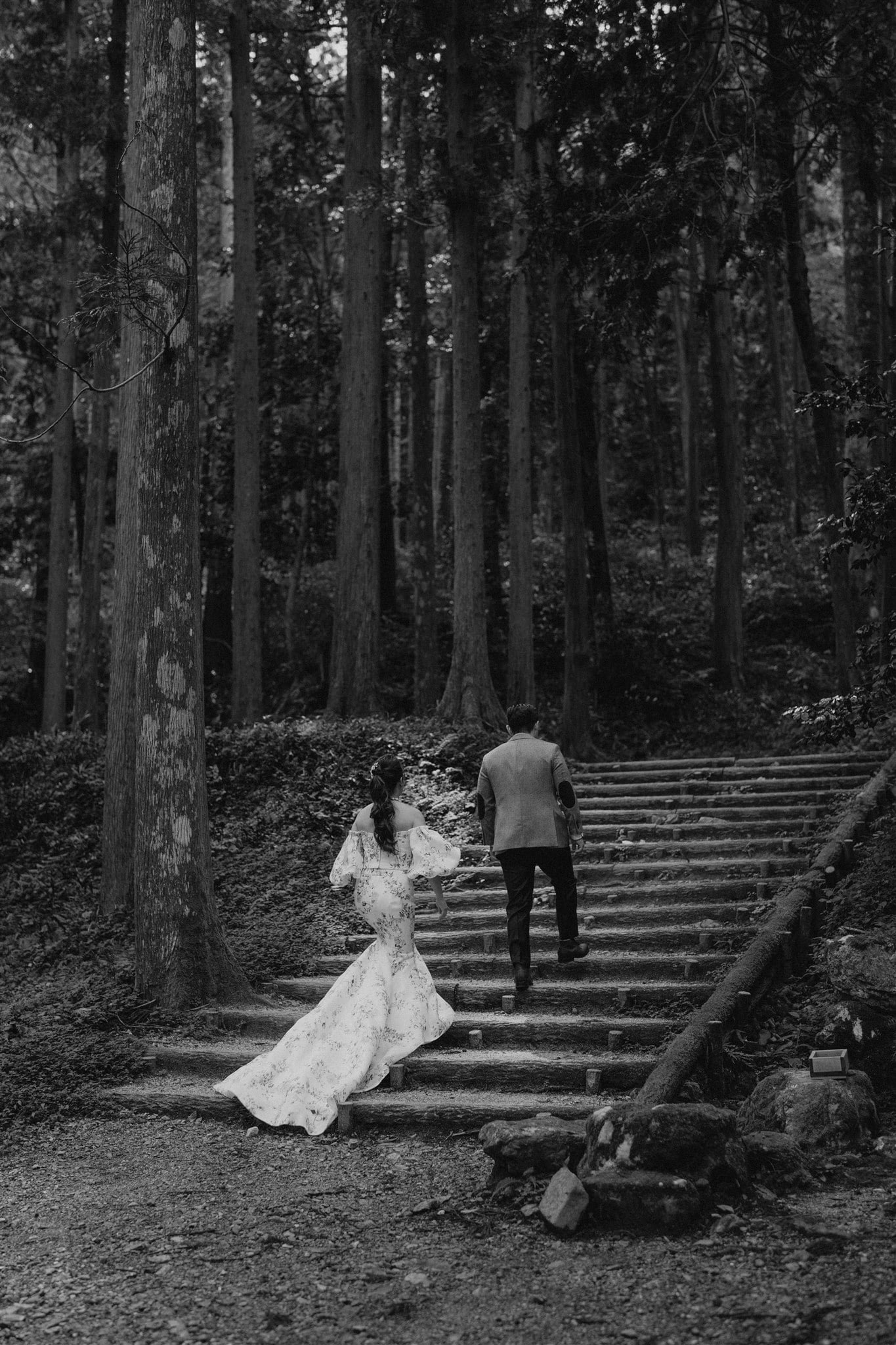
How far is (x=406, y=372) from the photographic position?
93.6ft

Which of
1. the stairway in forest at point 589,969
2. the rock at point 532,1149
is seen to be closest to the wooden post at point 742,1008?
the stairway in forest at point 589,969

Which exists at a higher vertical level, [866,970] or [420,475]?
[420,475]

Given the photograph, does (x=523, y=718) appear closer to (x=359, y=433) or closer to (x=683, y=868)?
(x=683, y=868)

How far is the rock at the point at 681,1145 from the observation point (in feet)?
17.2

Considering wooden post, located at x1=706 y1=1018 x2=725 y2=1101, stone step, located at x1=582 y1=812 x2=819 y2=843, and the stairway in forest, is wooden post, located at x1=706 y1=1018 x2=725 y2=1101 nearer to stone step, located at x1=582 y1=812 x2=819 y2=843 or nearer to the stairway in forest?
the stairway in forest

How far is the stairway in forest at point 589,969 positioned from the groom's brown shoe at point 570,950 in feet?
0.34

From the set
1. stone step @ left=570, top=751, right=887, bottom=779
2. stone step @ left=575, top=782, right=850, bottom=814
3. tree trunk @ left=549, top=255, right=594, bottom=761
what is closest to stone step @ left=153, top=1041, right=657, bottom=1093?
stone step @ left=575, top=782, right=850, bottom=814

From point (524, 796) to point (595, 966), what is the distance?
1.29 metres

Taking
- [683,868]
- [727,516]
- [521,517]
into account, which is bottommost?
[683,868]

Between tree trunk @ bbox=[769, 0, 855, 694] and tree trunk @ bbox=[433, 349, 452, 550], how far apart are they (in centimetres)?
1247

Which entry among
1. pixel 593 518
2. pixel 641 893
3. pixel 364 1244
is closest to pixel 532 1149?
pixel 364 1244

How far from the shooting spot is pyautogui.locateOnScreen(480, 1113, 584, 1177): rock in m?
5.58

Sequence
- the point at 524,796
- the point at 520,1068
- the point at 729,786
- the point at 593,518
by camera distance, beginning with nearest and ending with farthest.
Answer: the point at 520,1068 → the point at 524,796 → the point at 729,786 → the point at 593,518

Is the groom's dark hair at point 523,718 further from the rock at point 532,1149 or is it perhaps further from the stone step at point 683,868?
the rock at point 532,1149
